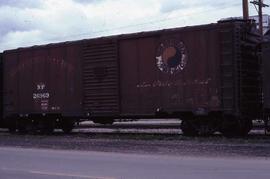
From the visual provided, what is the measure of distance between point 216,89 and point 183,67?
1491 mm

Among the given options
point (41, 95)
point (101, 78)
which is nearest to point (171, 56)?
point (101, 78)

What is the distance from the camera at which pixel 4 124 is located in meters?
26.0

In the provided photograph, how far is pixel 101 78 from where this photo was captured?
854 inches

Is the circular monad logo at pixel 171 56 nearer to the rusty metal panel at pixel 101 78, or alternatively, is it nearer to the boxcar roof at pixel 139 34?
the boxcar roof at pixel 139 34

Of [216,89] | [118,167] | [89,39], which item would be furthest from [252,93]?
[118,167]

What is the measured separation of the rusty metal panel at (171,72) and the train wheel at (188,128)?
0.62m

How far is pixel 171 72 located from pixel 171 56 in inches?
23.1

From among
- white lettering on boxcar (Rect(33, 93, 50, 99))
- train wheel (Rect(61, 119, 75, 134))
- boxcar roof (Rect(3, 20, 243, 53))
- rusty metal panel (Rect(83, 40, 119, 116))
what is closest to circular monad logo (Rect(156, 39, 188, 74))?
boxcar roof (Rect(3, 20, 243, 53))

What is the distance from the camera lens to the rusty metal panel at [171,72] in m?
18.8

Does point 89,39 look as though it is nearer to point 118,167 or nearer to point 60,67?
point 60,67

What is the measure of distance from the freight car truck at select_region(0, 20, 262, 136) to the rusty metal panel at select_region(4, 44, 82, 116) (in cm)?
4

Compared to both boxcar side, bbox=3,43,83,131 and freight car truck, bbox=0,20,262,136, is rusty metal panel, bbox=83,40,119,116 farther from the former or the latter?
boxcar side, bbox=3,43,83,131

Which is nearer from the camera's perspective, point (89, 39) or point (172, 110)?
point (172, 110)

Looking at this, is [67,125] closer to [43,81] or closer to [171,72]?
[43,81]
